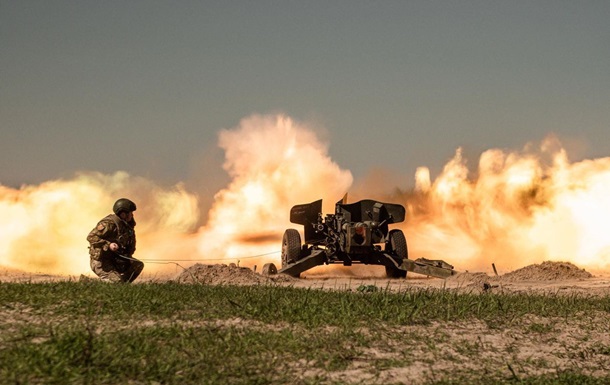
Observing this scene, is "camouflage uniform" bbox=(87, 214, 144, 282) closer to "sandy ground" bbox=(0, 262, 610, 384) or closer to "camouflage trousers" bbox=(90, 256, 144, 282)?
"camouflage trousers" bbox=(90, 256, 144, 282)

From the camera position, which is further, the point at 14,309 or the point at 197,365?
the point at 14,309

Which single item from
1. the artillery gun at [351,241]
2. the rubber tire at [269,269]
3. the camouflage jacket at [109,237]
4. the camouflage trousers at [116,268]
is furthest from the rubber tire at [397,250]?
the camouflage jacket at [109,237]

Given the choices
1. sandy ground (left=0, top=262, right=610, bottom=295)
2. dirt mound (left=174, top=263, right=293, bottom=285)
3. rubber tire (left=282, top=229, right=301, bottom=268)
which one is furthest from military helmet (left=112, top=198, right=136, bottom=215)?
rubber tire (left=282, top=229, right=301, bottom=268)

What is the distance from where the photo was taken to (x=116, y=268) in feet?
53.5

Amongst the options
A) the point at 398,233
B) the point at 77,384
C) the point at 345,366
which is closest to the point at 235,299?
the point at 345,366

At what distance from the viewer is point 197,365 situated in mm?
8508

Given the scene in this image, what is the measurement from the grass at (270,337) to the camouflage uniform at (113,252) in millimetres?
3074

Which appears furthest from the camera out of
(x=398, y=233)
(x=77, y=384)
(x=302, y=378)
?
(x=398, y=233)

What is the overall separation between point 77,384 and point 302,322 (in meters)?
3.42

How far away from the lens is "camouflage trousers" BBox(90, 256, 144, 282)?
16.1 m

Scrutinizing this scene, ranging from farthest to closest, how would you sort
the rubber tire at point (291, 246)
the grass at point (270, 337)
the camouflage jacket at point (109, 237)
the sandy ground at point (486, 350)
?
the rubber tire at point (291, 246)
the camouflage jacket at point (109, 237)
the sandy ground at point (486, 350)
the grass at point (270, 337)

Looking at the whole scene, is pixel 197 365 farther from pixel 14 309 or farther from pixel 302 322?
pixel 14 309

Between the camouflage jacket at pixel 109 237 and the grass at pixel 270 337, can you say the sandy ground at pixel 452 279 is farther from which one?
the grass at pixel 270 337

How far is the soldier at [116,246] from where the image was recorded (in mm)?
15984
